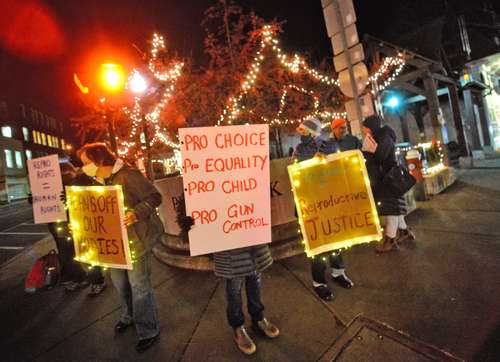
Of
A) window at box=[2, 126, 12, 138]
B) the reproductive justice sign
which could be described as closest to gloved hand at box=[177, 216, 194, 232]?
the reproductive justice sign

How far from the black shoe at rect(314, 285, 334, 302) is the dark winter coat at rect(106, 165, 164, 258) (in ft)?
6.32

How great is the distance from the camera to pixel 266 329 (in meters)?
2.93

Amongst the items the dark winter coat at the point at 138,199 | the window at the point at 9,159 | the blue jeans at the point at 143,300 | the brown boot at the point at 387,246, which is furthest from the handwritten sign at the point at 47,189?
the window at the point at 9,159

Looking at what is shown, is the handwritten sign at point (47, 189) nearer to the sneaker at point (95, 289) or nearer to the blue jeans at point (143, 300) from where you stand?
the sneaker at point (95, 289)

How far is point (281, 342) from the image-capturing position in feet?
9.32

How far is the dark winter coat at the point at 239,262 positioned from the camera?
2758 millimetres

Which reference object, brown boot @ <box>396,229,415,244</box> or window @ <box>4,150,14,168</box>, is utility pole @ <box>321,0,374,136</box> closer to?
brown boot @ <box>396,229,415,244</box>

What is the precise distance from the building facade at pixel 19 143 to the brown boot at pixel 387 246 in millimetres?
38855

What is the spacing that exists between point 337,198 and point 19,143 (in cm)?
5145

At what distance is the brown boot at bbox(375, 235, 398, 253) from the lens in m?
4.41

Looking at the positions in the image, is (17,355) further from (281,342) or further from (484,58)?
(484,58)

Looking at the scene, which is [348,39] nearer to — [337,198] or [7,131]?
[337,198]

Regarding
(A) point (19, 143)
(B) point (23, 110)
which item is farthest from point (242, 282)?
(B) point (23, 110)

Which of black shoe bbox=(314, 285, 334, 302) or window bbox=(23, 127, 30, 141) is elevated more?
window bbox=(23, 127, 30, 141)
